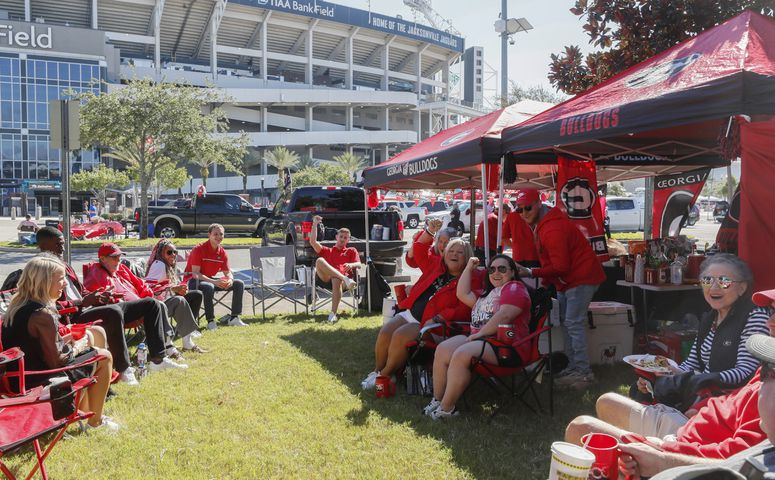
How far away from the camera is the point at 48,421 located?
302 cm

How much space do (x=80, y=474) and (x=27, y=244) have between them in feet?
59.7

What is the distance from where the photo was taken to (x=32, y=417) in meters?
3.04

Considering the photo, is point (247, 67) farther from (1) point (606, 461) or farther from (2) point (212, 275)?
(1) point (606, 461)

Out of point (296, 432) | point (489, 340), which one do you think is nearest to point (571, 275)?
point (489, 340)

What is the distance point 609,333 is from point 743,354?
265 centimetres

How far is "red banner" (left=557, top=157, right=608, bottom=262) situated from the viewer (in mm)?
5906

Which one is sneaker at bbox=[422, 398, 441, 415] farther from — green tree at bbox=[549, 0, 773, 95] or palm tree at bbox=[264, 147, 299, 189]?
palm tree at bbox=[264, 147, 299, 189]

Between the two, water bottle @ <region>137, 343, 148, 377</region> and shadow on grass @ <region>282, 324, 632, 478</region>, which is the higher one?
water bottle @ <region>137, 343, 148, 377</region>

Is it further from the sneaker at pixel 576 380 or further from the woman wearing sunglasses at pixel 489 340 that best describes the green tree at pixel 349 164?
the woman wearing sunglasses at pixel 489 340

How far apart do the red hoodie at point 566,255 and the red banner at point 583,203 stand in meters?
1.10

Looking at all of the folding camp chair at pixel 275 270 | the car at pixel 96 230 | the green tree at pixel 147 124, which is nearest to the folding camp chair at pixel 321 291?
the folding camp chair at pixel 275 270

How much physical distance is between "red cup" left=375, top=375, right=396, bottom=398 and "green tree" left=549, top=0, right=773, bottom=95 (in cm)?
430

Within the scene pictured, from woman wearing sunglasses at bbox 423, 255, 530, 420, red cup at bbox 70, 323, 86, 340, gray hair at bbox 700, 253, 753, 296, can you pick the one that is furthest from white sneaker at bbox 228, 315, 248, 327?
gray hair at bbox 700, 253, 753, 296

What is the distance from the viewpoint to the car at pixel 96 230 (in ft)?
66.3
